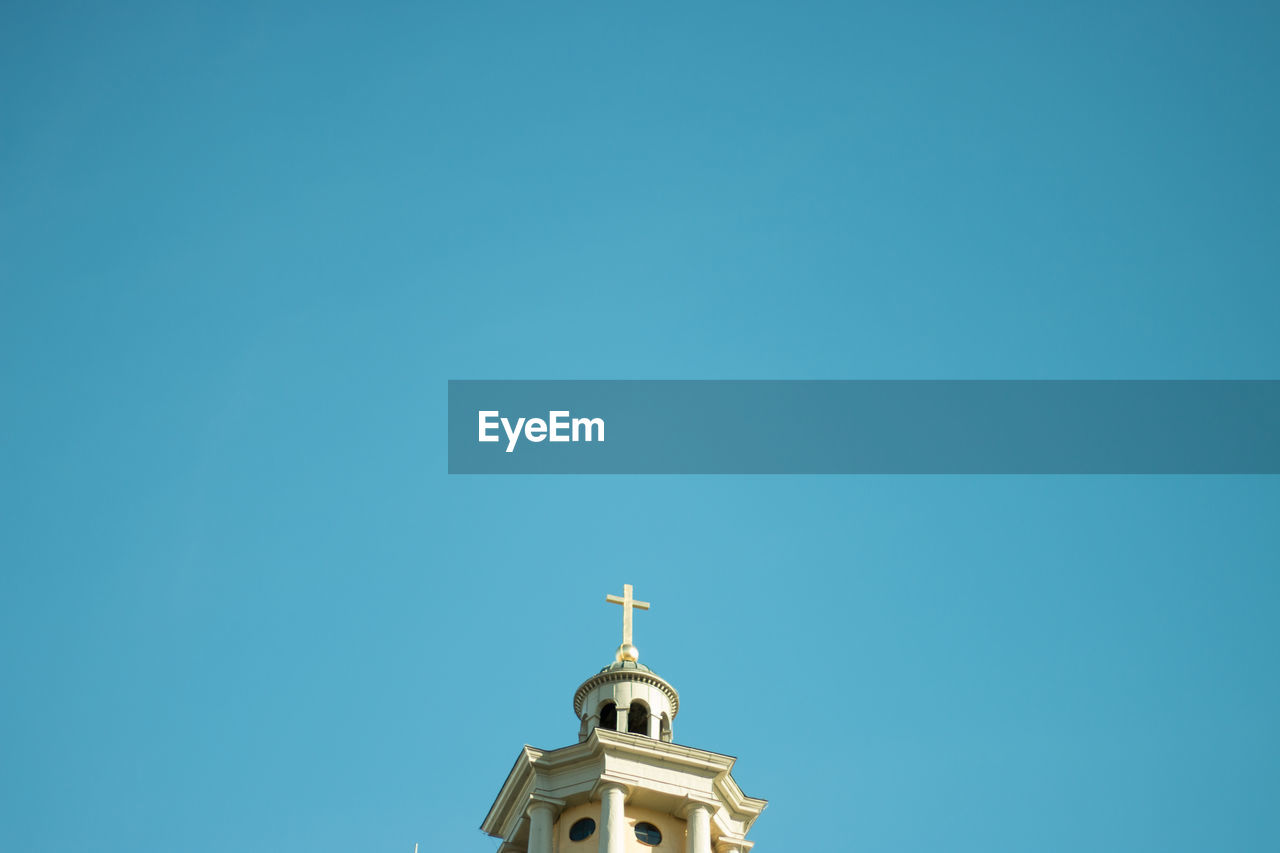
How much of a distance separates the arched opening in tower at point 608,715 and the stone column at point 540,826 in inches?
166

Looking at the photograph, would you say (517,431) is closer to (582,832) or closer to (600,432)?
(600,432)

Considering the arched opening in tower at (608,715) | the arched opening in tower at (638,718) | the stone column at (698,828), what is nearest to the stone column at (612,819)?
the stone column at (698,828)

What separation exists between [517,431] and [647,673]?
32.7 feet

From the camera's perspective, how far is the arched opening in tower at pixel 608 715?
54219mm

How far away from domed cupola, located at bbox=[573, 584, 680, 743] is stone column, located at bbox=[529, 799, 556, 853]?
3121 mm

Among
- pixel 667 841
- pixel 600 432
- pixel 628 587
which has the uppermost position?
pixel 600 432

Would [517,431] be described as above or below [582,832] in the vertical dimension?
above

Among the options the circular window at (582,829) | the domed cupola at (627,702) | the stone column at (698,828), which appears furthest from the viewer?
the domed cupola at (627,702)

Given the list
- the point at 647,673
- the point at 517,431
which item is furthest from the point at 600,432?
the point at 647,673

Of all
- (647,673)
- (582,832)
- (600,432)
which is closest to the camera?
(582,832)

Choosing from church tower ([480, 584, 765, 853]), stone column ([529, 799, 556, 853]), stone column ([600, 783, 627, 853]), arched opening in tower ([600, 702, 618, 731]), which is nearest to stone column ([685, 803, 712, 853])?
church tower ([480, 584, 765, 853])

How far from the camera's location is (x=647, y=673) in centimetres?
5534

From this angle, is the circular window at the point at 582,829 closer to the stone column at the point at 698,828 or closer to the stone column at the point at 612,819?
the stone column at the point at 612,819

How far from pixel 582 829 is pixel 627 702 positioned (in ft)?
16.9
